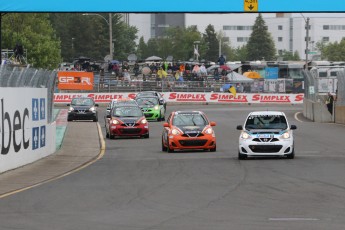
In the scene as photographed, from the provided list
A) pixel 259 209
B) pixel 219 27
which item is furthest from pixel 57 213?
pixel 219 27

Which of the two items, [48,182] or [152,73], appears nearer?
[48,182]

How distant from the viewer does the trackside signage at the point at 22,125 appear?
2292cm

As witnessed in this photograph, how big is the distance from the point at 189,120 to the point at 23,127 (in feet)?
23.9

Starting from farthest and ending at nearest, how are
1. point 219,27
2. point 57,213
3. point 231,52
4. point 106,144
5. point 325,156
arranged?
point 219,27 < point 231,52 < point 106,144 < point 325,156 < point 57,213

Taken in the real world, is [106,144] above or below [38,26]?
below

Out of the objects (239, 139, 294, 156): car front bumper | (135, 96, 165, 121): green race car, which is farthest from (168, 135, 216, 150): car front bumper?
(135, 96, 165, 121): green race car

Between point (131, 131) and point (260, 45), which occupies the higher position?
point (260, 45)

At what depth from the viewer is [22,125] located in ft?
82.6

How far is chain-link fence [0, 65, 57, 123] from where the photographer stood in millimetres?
23295

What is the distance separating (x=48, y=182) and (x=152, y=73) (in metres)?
67.0

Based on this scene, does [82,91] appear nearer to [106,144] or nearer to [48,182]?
[106,144]

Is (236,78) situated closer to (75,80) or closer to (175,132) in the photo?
(75,80)
